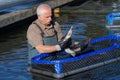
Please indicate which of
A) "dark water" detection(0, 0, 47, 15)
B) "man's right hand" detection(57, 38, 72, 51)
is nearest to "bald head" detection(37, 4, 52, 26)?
"man's right hand" detection(57, 38, 72, 51)

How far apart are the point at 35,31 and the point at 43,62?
2.39ft

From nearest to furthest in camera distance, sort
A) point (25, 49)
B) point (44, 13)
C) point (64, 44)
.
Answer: point (44, 13) < point (64, 44) < point (25, 49)

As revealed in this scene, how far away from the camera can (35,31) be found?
9.05 metres

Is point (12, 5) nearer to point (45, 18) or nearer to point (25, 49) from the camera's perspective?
point (25, 49)

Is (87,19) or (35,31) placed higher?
(35,31)

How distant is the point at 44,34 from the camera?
923cm

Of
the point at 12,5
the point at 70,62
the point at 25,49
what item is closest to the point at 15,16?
the point at 25,49

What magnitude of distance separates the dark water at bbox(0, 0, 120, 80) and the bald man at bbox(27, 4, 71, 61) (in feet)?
2.55

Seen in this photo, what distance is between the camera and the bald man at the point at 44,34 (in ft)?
29.0

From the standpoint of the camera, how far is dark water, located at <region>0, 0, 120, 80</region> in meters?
9.69

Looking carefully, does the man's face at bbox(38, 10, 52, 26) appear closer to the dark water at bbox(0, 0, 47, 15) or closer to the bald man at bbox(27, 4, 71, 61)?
the bald man at bbox(27, 4, 71, 61)

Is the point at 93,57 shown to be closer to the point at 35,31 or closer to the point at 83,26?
the point at 35,31

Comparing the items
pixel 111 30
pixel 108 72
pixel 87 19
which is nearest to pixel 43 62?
pixel 108 72

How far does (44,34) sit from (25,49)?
3.81 m
